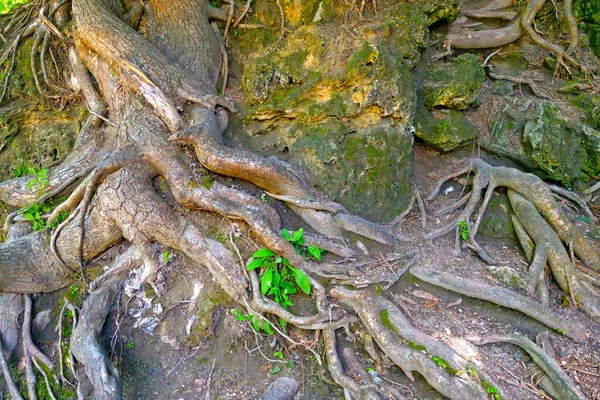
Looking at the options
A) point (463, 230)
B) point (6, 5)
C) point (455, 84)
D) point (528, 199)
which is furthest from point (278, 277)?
point (6, 5)

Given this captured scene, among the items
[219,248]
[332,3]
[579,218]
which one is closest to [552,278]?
[579,218]

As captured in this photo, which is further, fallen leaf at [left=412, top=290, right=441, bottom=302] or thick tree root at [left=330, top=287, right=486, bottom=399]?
fallen leaf at [left=412, top=290, right=441, bottom=302]

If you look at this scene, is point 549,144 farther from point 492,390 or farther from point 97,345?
point 97,345

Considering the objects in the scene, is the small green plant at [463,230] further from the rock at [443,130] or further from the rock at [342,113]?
→ the rock at [443,130]

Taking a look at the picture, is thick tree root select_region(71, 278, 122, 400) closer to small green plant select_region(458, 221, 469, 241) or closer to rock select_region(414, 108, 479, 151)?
small green plant select_region(458, 221, 469, 241)

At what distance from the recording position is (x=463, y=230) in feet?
14.8

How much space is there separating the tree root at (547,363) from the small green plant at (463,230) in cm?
129

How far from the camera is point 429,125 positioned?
5.27m

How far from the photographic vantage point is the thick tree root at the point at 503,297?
11.5ft

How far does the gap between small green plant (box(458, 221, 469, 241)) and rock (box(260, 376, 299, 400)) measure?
2.56 m

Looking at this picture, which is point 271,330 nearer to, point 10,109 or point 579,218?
point 579,218

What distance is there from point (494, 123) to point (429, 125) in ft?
3.68

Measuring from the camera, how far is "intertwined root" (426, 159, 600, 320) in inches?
154

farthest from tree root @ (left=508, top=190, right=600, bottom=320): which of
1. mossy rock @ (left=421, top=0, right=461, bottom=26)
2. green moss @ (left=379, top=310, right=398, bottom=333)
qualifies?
mossy rock @ (left=421, top=0, right=461, bottom=26)
